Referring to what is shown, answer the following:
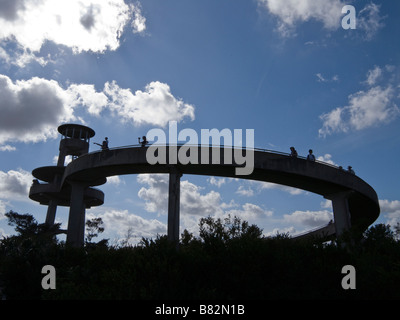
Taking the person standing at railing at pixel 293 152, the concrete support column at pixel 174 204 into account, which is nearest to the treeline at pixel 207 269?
the concrete support column at pixel 174 204

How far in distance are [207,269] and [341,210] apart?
61.6 feet

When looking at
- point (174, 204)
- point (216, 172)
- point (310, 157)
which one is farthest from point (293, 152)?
point (174, 204)

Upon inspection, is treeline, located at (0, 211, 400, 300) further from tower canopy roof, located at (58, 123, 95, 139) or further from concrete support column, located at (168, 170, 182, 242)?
tower canopy roof, located at (58, 123, 95, 139)

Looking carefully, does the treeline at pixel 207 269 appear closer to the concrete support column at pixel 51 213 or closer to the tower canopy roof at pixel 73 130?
the concrete support column at pixel 51 213

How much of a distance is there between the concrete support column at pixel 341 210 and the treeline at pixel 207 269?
474 inches

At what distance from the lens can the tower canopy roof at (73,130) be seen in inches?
1641

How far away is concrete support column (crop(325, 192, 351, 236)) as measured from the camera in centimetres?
2797

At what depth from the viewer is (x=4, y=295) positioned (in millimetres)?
13773

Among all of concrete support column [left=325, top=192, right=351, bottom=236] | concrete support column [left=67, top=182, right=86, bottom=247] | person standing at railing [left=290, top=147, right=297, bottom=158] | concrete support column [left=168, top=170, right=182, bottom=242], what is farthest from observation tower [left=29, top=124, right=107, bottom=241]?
concrete support column [left=325, top=192, right=351, bottom=236]

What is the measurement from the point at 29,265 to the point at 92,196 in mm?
26639

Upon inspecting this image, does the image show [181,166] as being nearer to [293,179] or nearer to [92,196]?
[293,179]

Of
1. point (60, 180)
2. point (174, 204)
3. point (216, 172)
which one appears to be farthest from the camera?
point (60, 180)

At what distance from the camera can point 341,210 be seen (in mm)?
28078

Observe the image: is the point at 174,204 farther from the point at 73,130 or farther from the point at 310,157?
the point at 73,130
